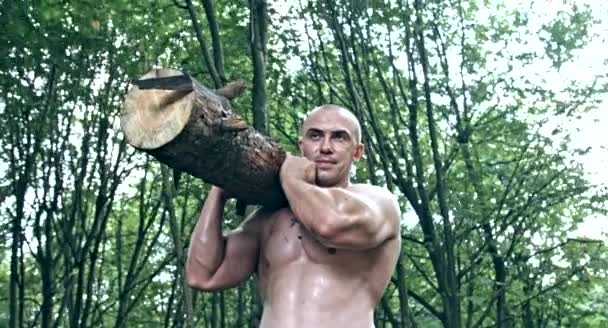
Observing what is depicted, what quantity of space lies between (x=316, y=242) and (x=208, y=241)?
0.49 meters

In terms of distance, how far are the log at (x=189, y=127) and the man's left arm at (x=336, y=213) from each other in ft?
0.69

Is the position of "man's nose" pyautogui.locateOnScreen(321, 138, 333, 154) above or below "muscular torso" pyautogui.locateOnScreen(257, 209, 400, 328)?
above

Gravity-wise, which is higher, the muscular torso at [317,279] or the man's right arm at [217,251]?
the man's right arm at [217,251]

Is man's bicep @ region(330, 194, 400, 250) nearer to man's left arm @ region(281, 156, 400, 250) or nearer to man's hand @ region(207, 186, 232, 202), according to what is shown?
man's left arm @ region(281, 156, 400, 250)

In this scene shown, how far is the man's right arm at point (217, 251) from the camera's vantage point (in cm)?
402

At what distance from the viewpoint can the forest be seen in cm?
967

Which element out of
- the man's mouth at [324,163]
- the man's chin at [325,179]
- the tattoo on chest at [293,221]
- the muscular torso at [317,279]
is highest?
the man's mouth at [324,163]

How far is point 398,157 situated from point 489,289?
7.95 ft

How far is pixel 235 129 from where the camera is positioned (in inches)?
134

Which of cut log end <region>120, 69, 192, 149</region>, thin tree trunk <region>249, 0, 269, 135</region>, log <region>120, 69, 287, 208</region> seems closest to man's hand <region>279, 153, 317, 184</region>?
log <region>120, 69, 287, 208</region>

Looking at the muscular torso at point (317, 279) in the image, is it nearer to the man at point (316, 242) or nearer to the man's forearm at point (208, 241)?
the man at point (316, 242)

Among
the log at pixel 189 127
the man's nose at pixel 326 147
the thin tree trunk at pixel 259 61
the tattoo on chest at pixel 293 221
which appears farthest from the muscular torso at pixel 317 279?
the thin tree trunk at pixel 259 61

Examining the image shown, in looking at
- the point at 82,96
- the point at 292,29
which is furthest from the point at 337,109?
the point at 82,96

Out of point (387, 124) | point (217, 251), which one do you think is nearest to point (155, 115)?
point (217, 251)
